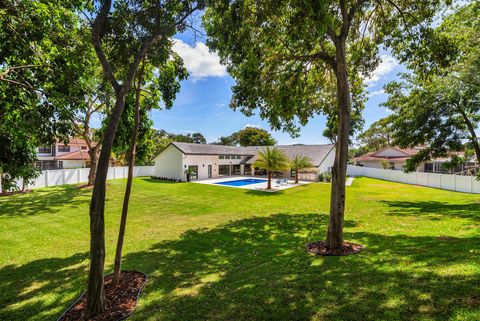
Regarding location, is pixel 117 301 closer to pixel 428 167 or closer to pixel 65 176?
pixel 65 176

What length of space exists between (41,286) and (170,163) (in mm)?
26344

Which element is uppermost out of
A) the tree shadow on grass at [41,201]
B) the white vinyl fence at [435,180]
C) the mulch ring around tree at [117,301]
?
the white vinyl fence at [435,180]

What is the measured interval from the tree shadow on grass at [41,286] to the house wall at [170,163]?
75.5 feet

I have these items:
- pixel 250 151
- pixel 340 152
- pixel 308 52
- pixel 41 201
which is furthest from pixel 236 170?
pixel 340 152

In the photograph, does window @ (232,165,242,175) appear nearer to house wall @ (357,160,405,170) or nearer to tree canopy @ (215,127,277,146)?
tree canopy @ (215,127,277,146)

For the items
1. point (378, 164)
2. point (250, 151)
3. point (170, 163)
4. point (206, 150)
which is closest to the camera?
point (170, 163)

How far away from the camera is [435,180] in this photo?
26.3 m

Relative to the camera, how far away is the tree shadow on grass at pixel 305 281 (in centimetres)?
396

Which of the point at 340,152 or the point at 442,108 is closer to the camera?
the point at 340,152

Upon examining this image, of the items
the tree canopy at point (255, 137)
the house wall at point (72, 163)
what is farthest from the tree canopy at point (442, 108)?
the house wall at point (72, 163)

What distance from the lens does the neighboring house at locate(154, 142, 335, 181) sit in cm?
3120

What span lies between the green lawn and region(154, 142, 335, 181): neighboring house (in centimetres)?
1700

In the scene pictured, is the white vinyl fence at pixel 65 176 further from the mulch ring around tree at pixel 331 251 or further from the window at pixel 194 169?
the mulch ring around tree at pixel 331 251

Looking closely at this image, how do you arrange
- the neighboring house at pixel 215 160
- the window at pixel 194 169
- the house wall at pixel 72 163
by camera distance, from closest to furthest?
the neighboring house at pixel 215 160 < the window at pixel 194 169 < the house wall at pixel 72 163
